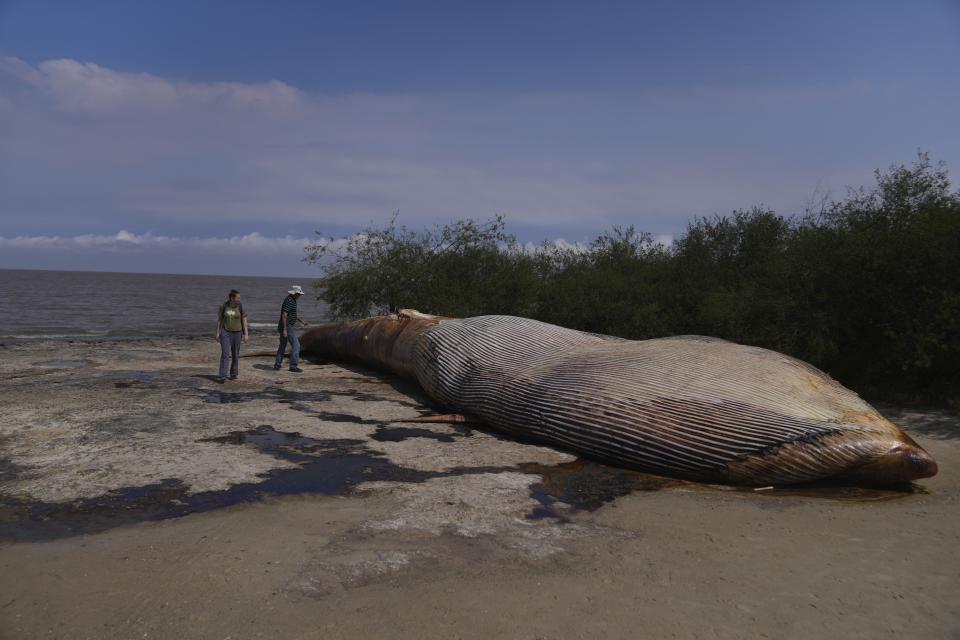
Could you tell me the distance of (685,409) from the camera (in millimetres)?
6598

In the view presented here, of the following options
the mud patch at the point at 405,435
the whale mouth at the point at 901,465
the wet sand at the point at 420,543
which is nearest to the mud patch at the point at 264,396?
the wet sand at the point at 420,543

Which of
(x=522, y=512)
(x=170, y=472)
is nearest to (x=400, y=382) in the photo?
(x=170, y=472)

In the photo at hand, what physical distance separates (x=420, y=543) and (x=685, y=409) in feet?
10.7

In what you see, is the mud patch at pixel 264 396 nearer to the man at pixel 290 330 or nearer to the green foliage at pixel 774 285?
the man at pixel 290 330

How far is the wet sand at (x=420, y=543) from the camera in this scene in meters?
3.63

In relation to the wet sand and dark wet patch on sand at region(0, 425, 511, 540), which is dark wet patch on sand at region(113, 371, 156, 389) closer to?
the wet sand

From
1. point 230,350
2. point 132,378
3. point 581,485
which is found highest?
Result: point 230,350

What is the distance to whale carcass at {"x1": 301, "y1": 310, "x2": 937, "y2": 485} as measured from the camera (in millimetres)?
6039

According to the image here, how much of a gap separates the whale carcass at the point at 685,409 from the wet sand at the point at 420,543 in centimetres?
28

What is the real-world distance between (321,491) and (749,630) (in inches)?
147

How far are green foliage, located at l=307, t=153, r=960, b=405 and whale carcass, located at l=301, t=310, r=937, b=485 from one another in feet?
15.7

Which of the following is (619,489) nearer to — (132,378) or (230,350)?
(230,350)

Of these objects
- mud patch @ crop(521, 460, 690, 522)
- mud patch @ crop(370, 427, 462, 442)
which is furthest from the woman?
mud patch @ crop(521, 460, 690, 522)

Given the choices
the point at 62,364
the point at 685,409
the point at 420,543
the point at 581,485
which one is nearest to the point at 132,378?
the point at 62,364
